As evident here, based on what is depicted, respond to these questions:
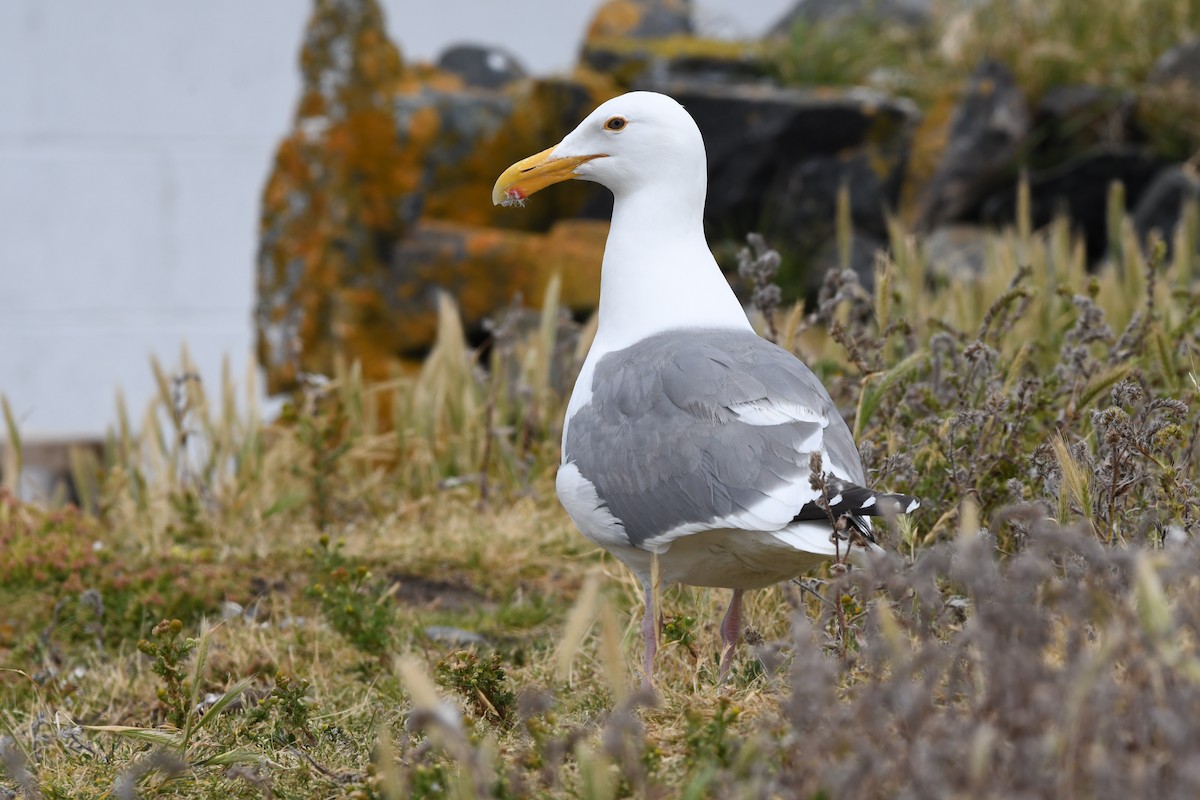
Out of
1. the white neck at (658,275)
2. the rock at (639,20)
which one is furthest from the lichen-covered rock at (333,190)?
the white neck at (658,275)

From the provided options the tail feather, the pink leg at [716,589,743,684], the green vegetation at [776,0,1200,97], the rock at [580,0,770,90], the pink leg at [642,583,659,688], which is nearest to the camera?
the tail feather

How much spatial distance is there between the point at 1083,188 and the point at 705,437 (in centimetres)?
483

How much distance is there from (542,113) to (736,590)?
468 cm

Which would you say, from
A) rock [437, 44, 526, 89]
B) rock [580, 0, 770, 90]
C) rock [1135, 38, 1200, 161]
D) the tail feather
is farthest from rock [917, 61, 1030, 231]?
the tail feather

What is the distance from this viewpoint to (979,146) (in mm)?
6625

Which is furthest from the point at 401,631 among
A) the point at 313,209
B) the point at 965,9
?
the point at 965,9

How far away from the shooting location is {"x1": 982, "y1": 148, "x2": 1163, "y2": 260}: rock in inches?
260

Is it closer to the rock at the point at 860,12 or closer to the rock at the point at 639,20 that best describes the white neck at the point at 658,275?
the rock at the point at 639,20

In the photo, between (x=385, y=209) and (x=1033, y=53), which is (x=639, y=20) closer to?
(x=385, y=209)

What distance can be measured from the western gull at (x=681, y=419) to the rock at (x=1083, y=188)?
13.3 feet

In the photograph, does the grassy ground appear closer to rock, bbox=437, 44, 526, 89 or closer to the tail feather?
the tail feather

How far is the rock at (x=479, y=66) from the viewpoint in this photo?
25.2 ft

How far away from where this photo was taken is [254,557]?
13.9 ft

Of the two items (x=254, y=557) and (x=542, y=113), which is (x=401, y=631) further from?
(x=542, y=113)
